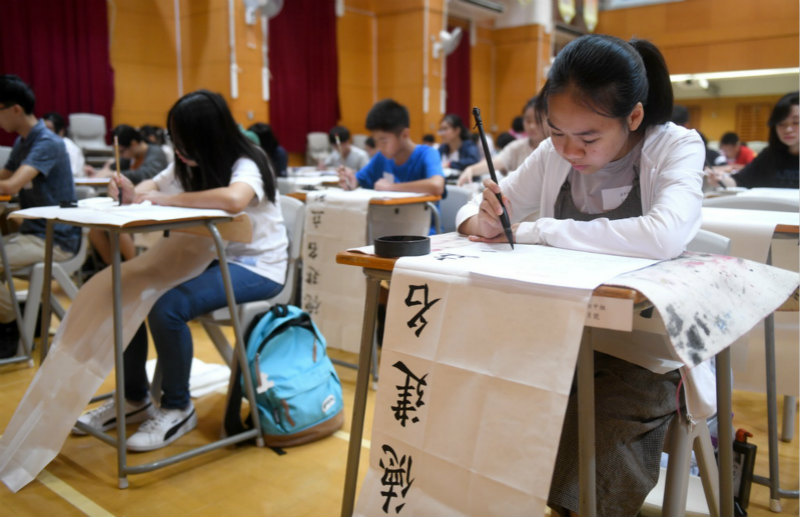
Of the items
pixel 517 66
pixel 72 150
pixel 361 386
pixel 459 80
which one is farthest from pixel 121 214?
pixel 517 66

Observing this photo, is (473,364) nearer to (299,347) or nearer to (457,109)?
(299,347)

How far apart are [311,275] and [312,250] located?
0.11 meters

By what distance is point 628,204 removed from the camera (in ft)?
4.15

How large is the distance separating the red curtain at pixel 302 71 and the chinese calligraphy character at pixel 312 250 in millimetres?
6021

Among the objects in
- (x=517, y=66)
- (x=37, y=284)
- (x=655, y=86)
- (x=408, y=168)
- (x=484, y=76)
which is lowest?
(x=37, y=284)

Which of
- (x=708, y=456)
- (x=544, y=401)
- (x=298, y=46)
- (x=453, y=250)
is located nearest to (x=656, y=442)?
(x=708, y=456)

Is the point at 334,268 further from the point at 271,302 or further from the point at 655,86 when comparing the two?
the point at 655,86

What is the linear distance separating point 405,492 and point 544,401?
311 millimetres

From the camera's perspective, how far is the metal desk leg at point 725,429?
111 cm

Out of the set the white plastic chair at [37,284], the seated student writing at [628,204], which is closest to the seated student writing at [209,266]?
the white plastic chair at [37,284]

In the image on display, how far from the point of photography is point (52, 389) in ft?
5.70

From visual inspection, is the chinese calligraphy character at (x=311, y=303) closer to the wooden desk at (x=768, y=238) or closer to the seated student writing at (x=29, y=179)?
the seated student writing at (x=29, y=179)

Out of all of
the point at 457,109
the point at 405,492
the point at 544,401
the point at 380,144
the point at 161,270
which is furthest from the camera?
the point at 457,109

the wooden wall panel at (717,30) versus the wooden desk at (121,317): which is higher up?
the wooden wall panel at (717,30)
